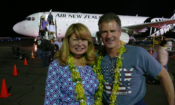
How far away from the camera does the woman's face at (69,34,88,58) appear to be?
176 cm

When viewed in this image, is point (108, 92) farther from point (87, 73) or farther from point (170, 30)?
point (170, 30)

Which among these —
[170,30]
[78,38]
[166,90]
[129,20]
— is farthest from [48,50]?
[170,30]

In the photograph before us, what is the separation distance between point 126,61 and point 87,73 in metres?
0.49

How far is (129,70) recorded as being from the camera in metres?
1.65

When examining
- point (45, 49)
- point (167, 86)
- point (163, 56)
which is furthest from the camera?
point (45, 49)

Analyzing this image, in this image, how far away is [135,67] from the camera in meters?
1.65

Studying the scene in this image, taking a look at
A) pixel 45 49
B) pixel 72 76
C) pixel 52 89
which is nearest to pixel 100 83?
pixel 72 76

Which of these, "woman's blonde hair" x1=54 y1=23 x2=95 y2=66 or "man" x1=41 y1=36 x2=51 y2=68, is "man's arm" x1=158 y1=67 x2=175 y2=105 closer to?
"woman's blonde hair" x1=54 y1=23 x2=95 y2=66

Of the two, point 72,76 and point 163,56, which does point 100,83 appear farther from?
point 163,56

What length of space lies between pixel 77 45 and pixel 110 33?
43 centimetres

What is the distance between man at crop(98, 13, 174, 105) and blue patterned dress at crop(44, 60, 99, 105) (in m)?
0.24

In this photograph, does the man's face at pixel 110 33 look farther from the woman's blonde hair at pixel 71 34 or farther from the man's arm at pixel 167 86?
the man's arm at pixel 167 86

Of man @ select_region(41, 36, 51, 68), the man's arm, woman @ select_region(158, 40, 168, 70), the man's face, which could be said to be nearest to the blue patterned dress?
the man's face

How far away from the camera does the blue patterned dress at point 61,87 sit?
163 centimetres
